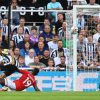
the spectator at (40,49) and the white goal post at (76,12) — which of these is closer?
the white goal post at (76,12)

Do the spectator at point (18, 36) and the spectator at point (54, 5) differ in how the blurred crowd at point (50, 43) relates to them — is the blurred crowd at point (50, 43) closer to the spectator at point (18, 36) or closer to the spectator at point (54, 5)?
the spectator at point (18, 36)

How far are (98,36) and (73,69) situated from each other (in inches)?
56.2

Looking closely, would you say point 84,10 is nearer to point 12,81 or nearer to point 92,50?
point 92,50

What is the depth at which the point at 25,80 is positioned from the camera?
13648 millimetres

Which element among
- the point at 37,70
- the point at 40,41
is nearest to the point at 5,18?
the point at 40,41

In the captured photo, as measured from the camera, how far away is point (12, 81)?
13.7 m

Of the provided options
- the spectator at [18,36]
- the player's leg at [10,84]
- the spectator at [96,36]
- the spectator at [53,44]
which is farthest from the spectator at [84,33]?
the player's leg at [10,84]

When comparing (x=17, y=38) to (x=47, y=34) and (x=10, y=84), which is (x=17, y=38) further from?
(x=10, y=84)

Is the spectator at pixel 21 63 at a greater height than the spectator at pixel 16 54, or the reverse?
the spectator at pixel 16 54

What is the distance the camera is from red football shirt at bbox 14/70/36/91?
1355cm

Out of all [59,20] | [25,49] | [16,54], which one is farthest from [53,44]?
[16,54]

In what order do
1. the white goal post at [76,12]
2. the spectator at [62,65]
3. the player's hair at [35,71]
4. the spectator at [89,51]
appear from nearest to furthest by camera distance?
the white goal post at [76,12]
the player's hair at [35,71]
the spectator at [62,65]
the spectator at [89,51]

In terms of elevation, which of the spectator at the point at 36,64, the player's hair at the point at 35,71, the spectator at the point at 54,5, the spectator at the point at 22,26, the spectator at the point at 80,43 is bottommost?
the player's hair at the point at 35,71

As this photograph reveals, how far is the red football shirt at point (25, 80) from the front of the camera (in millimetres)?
13547
